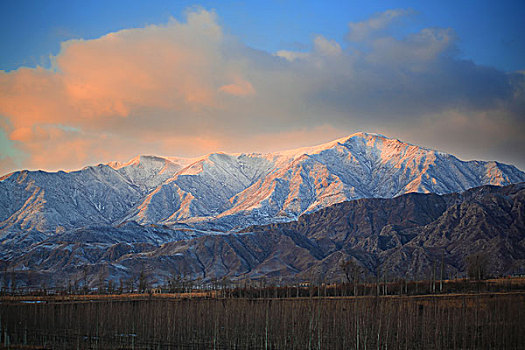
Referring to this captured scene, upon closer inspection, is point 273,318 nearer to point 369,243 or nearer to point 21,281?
point 21,281

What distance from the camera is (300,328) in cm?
6397

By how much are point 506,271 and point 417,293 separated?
6642 centimetres

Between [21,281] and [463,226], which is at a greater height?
[463,226]

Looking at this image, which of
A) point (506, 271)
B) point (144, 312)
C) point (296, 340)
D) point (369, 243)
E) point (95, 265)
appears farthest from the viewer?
point (369, 243)

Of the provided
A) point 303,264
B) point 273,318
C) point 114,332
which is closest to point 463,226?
point 303,264

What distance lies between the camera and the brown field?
57688mm

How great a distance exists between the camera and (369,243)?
19938cm

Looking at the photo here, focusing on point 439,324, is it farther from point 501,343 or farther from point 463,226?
point 463,226

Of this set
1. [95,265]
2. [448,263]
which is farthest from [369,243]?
[95,265]

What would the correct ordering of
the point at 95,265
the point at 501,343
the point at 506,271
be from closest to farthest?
1. the point at 501,343
2. the point at 506,271
3. the point at 95,265

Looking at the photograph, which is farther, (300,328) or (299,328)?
(300,328)

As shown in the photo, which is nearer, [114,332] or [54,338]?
[54,338]

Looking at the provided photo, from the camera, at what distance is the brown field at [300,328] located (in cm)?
5769

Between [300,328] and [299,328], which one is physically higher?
[299,328]
